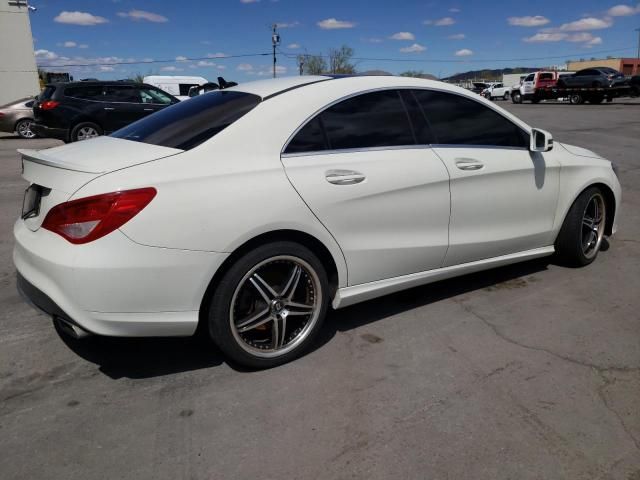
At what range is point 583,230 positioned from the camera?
474cm

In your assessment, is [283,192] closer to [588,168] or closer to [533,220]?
[533,220]

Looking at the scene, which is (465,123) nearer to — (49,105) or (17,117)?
(49,105)

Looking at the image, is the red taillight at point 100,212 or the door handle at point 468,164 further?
the door handle at point 468,164

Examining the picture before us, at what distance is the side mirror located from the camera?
13.4 feet

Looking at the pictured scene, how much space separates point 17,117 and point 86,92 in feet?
17.5

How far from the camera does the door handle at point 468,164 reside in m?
3.68

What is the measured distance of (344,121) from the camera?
3291mm

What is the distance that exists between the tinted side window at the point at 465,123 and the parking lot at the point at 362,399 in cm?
120

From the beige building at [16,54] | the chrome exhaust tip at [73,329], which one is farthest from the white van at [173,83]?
the chrome exhaust tip at [73,329]

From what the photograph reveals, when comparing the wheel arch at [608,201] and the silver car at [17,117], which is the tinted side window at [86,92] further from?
the wheel arch at [608,201]

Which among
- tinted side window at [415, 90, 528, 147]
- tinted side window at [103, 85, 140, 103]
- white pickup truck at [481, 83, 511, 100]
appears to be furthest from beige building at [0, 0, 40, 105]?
white pickup truck at [481, 83, 511, 100]

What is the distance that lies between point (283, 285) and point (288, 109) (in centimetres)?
101

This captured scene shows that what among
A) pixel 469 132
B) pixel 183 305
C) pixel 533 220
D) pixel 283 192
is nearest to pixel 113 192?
pixel 183 305

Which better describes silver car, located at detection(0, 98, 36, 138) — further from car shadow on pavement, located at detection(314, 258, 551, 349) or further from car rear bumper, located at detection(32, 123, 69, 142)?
car shadow on pavement, located at detection(314, 258, 551, 349)
